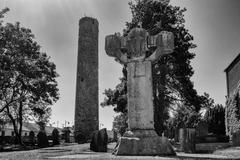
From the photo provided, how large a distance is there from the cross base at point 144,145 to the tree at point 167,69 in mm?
17994

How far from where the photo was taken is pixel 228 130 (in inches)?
1155

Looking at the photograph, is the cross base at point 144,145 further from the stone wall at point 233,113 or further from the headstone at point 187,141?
the stone wall at point 233,113

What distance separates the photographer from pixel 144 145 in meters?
7.65

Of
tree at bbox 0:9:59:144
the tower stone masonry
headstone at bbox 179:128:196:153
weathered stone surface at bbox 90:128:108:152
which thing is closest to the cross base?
weathered stone surface at bbox 90:128:108:152

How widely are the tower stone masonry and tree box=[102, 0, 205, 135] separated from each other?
29.2 feet

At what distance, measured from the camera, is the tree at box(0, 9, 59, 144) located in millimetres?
28250

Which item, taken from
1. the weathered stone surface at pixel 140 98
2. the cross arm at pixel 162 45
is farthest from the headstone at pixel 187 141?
the cross arm at pixel 162 45

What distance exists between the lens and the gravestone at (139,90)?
7672 millimetres

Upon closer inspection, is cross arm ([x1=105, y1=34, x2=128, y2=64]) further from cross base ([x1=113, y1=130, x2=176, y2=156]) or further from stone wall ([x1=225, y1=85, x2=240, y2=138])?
stone wall ([x1=225, y1=85, x2=240, y2=138])

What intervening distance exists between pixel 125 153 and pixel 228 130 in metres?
24.2

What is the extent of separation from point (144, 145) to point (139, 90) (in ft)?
4.73

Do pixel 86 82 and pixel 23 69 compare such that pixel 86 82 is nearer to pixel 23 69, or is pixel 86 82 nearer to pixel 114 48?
pixel 23 69

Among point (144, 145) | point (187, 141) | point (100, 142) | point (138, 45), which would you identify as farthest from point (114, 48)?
point (187, 141)

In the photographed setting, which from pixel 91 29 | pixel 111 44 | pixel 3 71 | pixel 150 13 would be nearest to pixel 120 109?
pixel 150 13
